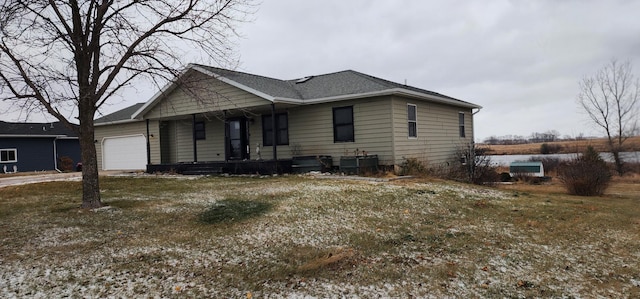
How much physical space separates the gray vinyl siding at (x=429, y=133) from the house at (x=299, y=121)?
1.6 inches

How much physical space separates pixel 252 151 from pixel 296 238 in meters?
11.7

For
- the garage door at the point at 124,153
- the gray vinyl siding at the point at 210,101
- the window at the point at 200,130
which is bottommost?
the garage door at the point at 124,153

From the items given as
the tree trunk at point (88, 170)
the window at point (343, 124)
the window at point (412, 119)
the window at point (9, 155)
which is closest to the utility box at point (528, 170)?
the window at point (412, 119)

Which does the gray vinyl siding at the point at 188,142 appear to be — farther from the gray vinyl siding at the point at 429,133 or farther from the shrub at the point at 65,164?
the shrub at the point at 65,164

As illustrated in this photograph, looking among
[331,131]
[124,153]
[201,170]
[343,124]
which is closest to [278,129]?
[331,131]

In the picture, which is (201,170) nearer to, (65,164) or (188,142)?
(188,142)

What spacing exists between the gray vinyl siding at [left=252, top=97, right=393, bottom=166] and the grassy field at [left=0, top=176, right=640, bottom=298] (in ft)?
16.8

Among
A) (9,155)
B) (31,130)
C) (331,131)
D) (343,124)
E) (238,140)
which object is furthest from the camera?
(31,130)

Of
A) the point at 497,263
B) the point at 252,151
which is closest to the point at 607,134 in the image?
the point at 252,151

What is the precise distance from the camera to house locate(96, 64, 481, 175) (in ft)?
45.6

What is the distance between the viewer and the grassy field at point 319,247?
159 inches

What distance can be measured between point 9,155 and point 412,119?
28.0m

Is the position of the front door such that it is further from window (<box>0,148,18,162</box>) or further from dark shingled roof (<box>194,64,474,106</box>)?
window (<box>0,148,18,162</box>)

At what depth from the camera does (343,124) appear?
1454 centimetres
